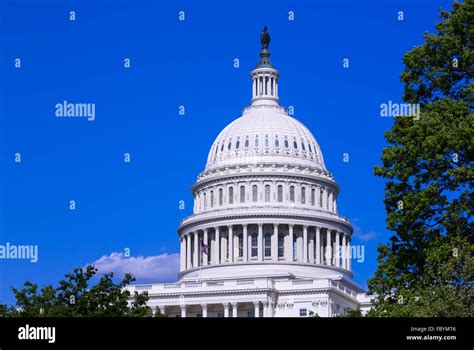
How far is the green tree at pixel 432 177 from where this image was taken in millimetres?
45094

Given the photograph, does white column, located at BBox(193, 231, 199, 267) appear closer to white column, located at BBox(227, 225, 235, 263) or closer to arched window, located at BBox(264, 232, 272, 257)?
white column, located at BBox(227, 225, 235, 263)

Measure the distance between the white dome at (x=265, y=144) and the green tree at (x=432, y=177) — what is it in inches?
4631

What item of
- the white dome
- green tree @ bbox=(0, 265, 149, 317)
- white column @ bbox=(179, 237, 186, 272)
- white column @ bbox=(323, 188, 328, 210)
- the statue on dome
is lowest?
green tree @ bbox=(0, 265, 149, 317)

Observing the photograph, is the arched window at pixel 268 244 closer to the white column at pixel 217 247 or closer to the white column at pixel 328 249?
the white column at pixel 217 247

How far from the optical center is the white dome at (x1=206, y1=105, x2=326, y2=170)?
16950 centimetres

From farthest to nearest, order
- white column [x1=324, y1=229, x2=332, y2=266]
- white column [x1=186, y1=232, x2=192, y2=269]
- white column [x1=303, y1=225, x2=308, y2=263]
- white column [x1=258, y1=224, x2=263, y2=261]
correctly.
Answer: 1. white column [x1=186, y1=232, x2=192, y2=269]
2. white column [x1=324, y1=229, x2=332, y2=266]
3. white column [x1=303, y1=225, x2=308, y2=263]
4. white column [x1=258, y1=224, x2=263, y2=261]

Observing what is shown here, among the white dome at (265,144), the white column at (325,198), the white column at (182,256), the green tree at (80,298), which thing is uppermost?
the white dome at (265,144)


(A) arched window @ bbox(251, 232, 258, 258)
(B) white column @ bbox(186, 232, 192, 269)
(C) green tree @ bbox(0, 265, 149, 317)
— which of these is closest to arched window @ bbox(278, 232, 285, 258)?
(A) arched window @ bbox(251, 232, 258, 258)

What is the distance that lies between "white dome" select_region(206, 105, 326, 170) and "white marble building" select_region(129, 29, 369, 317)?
0.16 meters

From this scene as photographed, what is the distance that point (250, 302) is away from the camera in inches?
5561

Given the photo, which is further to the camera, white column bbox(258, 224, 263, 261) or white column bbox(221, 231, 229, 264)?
white column bbox(221, 231, 229, 264)

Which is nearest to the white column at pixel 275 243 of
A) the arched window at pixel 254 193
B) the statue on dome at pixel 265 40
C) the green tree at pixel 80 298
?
the arched window at pixel 254 193
